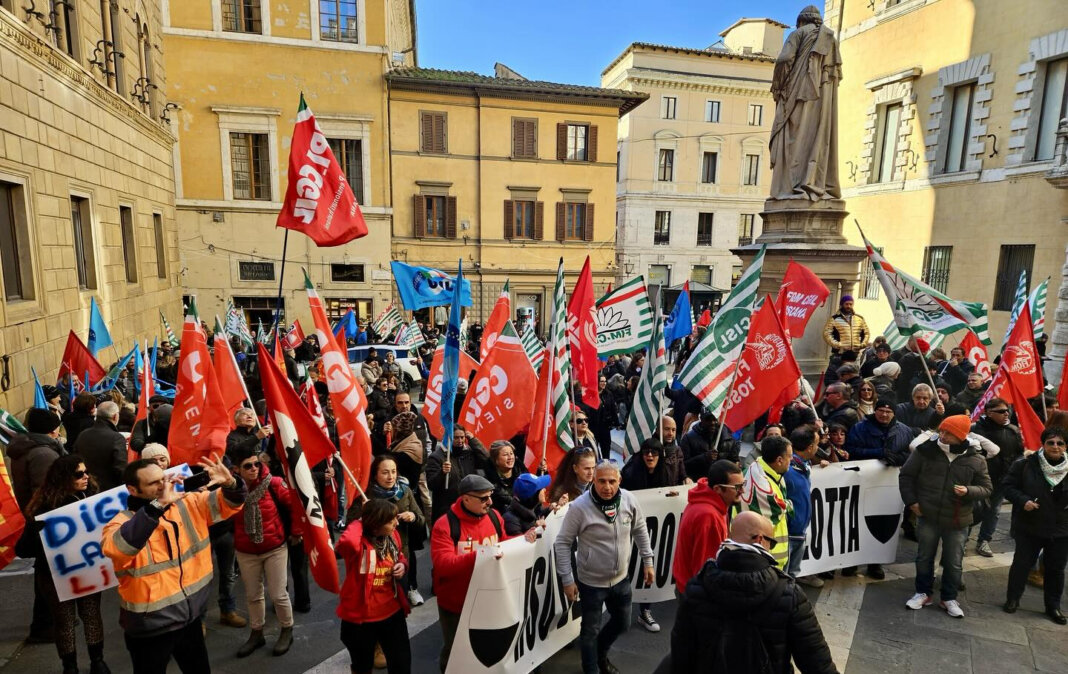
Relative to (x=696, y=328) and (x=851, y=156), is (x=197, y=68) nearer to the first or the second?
(x=696, y=328)

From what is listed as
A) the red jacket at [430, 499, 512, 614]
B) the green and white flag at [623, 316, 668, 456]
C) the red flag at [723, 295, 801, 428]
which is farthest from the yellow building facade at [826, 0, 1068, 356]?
the red jacket at [430, 499, 512, 614]

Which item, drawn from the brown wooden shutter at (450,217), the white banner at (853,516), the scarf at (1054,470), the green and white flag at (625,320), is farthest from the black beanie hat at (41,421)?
the brown wooden shutter at (450,217)

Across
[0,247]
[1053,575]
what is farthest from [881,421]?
[0,247]

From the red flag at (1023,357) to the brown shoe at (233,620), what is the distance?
8.28 m

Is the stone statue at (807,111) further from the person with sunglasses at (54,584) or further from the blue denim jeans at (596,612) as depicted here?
the person with sunglasses at (54,584)

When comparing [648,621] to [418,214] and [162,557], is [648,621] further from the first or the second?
[418,214]

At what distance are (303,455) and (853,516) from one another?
16.0 feet

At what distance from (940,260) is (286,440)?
19.7 m

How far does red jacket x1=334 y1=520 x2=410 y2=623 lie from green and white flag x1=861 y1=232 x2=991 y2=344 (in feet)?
20.3

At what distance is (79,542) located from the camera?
3.69m

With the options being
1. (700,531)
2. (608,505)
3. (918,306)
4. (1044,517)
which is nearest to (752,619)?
(700,531)

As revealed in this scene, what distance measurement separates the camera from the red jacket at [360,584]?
11.3 ft

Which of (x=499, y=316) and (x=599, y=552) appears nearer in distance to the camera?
(x=599, y=552)

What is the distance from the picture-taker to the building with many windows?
33.6 m
